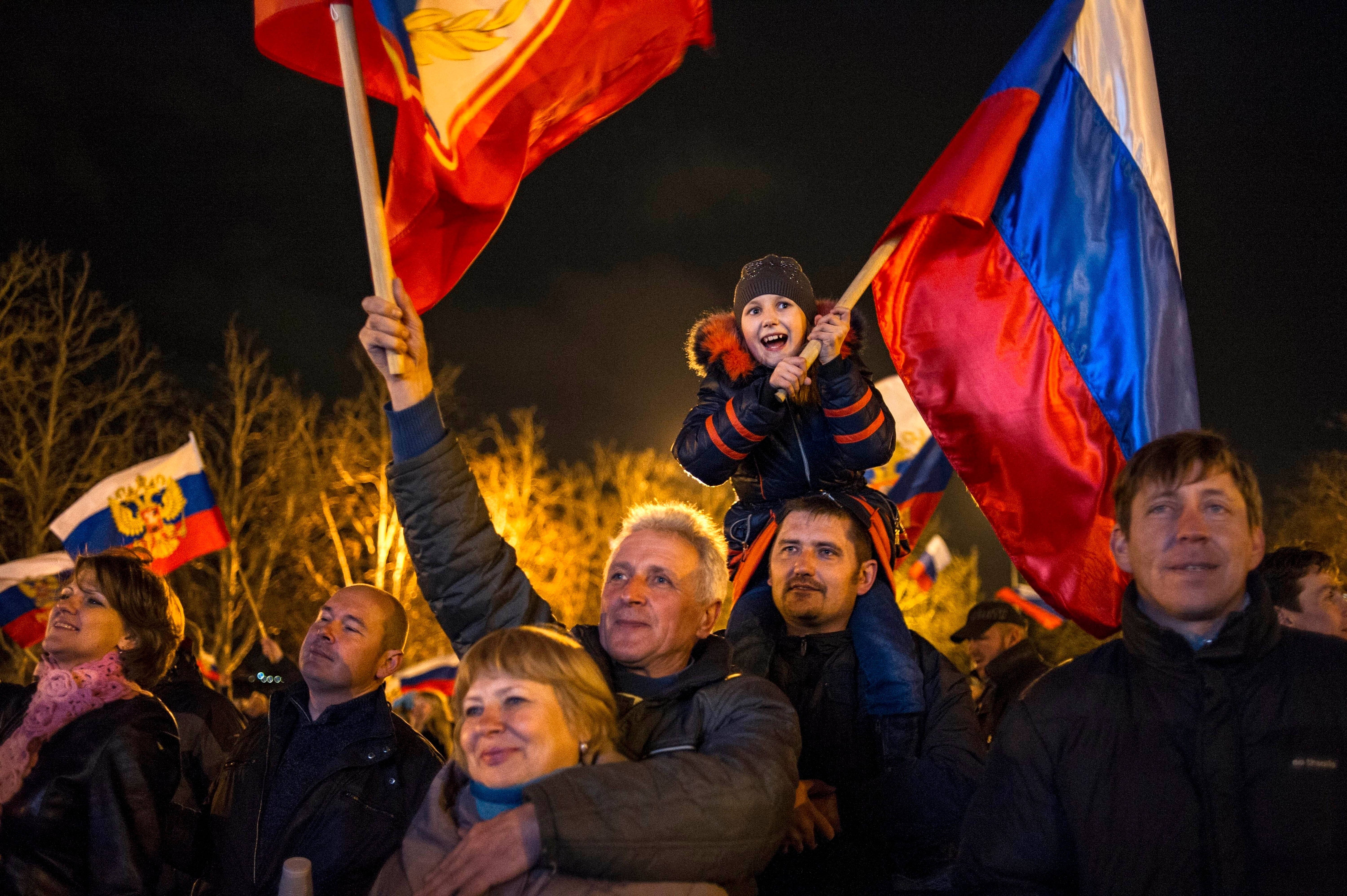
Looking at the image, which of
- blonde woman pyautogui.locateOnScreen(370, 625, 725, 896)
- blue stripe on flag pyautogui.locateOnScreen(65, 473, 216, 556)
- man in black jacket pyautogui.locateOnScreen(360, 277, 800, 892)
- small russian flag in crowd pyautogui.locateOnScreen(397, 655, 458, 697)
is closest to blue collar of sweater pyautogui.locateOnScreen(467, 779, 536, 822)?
blonde woman pyautogui.locateOnScreen(370, 625, 725, 896)

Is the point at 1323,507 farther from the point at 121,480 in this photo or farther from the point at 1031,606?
the point at 121,480

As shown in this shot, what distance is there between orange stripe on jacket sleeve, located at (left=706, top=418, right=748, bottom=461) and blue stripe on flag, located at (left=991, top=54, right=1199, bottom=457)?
163 centimetres

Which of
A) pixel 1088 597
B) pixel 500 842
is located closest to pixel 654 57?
pixel 1088 597

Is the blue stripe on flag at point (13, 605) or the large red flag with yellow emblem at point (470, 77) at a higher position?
the large red flag with yellow emblem at point (470, 77)

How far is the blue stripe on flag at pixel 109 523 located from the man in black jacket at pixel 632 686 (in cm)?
764

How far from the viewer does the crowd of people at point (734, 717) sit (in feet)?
7.72

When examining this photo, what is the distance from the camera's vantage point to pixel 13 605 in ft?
30.0

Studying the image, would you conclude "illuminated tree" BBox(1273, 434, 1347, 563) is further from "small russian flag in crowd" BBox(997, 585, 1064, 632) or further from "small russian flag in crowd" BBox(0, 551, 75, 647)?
"small russian flag in crowd" BBox(0, 551, 75, 647)

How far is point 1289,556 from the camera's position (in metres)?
4.36

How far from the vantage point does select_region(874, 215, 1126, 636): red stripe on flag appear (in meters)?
4.47

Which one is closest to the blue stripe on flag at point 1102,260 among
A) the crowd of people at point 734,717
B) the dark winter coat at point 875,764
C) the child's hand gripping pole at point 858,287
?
the child's hand gripping pole at point 858,287

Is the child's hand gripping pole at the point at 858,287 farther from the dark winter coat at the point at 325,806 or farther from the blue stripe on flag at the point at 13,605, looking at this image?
the blue stripe on flag at the point at 13,605

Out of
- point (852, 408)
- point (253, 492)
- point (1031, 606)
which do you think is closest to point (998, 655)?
point (852, 408)

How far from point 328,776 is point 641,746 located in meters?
1.18
